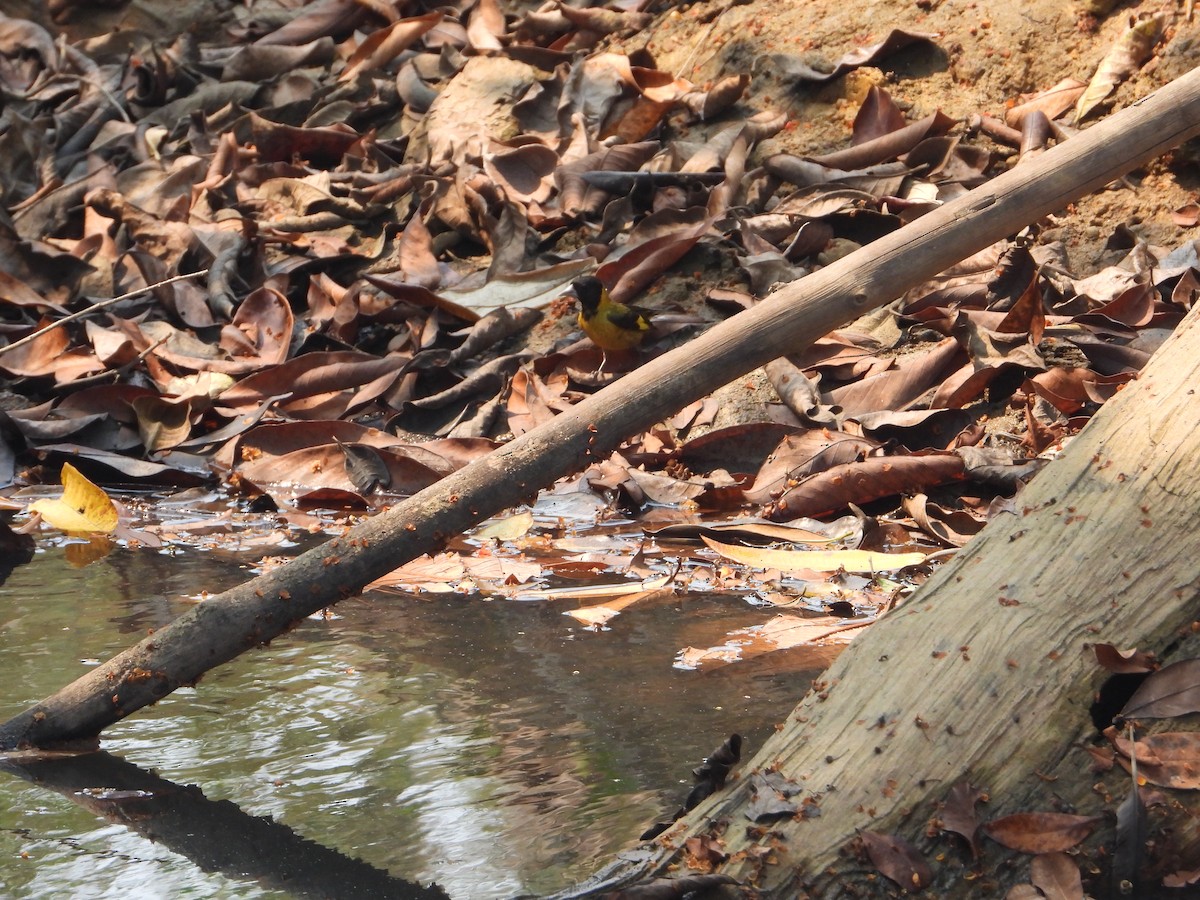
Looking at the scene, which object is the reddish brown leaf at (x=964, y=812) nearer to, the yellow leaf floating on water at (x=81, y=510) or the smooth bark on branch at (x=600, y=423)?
the smooth bark on branch at (x=600, y=423)

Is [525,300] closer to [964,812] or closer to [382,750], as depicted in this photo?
[382,750]

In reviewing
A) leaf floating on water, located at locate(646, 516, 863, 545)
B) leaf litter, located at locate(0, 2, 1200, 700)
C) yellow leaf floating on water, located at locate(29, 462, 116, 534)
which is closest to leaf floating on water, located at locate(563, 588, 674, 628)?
leaf litter, located at locate(0, 2, 1200, 700)

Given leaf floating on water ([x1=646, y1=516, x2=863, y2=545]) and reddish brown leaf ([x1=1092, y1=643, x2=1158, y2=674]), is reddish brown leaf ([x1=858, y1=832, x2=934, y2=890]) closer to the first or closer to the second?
reddish brown leaf ([x1=1092, y1=643, x2=1158, y2=674])

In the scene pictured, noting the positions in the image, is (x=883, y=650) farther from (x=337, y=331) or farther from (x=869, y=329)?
(x=337, y=331)

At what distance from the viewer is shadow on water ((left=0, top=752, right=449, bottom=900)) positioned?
6.31 feet

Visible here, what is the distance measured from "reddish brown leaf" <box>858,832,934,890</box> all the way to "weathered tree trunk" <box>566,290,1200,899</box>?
13 mm

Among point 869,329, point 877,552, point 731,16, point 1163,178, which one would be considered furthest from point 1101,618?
point 731,16

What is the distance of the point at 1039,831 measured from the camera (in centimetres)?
166

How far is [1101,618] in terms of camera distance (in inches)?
72.5

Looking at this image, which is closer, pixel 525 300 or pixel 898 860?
pixel 898 860

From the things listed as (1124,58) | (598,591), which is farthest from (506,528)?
(1124,58)

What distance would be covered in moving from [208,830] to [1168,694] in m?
1.43

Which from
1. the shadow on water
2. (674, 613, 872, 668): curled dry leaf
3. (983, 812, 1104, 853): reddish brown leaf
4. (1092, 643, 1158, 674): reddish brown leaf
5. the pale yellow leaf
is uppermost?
(1092, 643, 1158, 674): reddish brown leaf

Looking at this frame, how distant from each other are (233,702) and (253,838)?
607 millimetres
